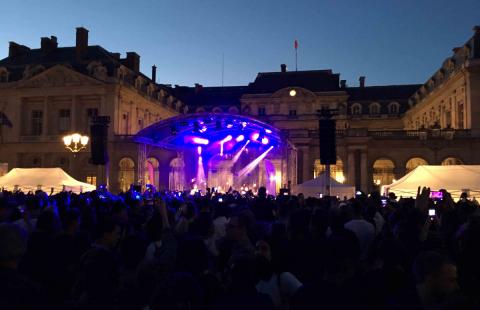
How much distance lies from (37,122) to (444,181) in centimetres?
4238

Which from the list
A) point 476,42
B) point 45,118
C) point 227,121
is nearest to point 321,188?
point 227,121

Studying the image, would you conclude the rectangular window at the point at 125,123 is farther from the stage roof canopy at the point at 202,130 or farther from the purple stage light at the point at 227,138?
the purple stage light at the point at 227,138

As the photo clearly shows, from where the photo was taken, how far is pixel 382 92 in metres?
60.0

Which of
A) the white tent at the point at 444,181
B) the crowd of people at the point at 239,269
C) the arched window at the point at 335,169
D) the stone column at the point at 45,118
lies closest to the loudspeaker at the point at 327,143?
the white tent at the point at 444,181

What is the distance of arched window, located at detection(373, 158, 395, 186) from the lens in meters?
40.3

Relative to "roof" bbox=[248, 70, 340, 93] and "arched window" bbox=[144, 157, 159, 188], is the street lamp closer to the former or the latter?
"arched window" bbox=[144, 157, 159, 188]

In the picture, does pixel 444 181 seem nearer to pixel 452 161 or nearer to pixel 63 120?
pixel 452 161

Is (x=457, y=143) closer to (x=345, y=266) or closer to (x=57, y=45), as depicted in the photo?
(x=345, y=266)

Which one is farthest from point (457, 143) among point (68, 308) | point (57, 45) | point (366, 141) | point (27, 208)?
point (57, 45)

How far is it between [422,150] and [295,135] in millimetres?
10846

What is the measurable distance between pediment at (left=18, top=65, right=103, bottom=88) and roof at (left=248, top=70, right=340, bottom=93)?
867 inches

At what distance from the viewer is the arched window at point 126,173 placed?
44156 millimetres

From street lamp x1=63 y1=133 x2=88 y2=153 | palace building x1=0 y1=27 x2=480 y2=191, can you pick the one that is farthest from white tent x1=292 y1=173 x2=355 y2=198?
street lamp x1=63 y1=133 x2=88 y2=153

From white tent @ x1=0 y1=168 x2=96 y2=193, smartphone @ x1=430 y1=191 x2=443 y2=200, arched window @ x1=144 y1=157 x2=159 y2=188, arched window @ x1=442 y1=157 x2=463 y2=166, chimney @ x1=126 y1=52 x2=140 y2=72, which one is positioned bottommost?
smartphone @ x1=430 y1=191 x2=443 y2=200
